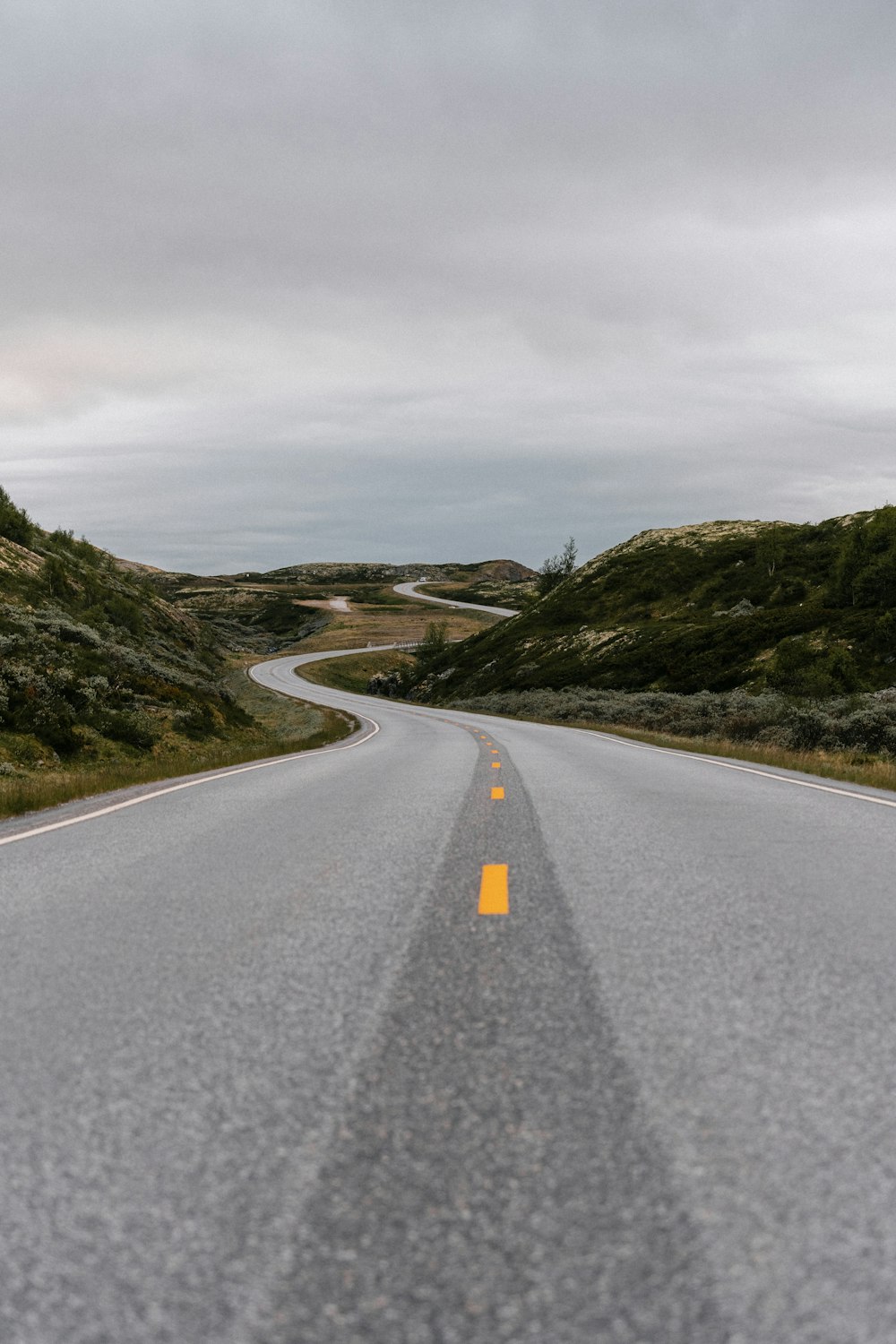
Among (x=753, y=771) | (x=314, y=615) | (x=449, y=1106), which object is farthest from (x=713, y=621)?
(x=314, y=615)

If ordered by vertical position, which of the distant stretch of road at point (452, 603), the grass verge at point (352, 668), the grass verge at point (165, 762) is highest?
the distant stretch of road at point (452, 603)

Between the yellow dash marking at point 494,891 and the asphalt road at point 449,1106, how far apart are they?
0.06 m

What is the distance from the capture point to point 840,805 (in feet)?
33.9

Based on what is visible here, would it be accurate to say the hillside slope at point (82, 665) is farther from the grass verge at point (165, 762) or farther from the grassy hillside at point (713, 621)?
the grassy hillside at point (713, 621)

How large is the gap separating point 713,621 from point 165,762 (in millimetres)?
53383

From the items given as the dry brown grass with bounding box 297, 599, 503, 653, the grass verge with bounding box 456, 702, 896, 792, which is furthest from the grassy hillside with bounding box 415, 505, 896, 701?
the dry brown grass with bounding box 297, 599, 503, 653

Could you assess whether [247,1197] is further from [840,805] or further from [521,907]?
[840,805]

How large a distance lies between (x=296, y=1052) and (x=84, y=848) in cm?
512

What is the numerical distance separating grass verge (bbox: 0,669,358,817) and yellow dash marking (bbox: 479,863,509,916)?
20.7 ft

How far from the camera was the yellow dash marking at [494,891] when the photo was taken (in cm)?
531

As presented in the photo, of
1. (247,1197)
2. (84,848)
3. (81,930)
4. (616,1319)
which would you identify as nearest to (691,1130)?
(616,1319)

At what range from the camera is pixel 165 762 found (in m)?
17.5

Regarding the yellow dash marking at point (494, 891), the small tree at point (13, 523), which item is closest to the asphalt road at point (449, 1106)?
the yellow dash marking at point (494, 891)

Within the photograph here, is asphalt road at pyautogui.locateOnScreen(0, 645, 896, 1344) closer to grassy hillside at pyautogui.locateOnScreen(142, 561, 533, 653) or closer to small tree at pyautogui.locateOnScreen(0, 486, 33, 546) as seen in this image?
small tree at pyautogui.locateOnScreen(0, 486, 33, 546)
